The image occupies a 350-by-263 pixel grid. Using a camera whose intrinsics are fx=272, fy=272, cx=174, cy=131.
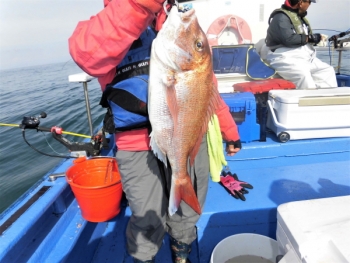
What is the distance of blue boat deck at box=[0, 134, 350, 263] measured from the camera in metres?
1.91

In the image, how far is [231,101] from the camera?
310 cm

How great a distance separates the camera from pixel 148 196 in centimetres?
168

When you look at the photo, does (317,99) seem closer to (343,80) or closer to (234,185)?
(234,185)

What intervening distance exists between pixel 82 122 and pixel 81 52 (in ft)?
26.6

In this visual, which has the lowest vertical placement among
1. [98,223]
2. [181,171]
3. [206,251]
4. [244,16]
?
[206,251]

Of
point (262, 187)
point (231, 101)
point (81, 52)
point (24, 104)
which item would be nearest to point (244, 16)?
point (231, 101)

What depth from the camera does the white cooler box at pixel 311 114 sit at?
3.00 meters

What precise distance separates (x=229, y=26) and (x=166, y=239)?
455cm

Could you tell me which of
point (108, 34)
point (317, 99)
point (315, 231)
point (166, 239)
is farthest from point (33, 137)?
point (315, 231)

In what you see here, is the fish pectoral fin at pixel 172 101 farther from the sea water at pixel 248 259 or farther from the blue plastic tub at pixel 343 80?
the blue plastic tub at pixel 343 80

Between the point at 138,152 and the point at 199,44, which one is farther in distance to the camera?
the point at 138,152

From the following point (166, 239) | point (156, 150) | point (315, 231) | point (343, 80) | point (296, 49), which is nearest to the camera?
point (315, 231)

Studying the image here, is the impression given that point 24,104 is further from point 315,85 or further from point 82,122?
point 315,85

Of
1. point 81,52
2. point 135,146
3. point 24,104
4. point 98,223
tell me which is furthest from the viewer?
point 24,104
